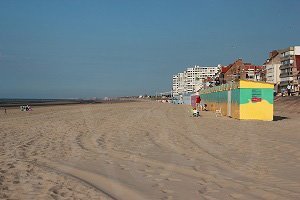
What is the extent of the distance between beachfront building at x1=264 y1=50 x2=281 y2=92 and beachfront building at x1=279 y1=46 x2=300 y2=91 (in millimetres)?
3803

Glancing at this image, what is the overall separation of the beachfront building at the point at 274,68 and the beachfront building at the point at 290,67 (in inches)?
150

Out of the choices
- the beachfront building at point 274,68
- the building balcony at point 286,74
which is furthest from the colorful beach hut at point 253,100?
the beachfront building at point 274,68

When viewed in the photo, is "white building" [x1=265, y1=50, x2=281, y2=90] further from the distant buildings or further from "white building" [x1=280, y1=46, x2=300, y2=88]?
"white building" [x1=280, y1=46, x2=300, y2=88]

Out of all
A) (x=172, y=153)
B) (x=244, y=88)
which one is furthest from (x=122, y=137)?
(x=244, y=88)

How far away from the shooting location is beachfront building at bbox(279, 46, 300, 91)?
8156 centimetres

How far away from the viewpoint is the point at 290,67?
8381cm

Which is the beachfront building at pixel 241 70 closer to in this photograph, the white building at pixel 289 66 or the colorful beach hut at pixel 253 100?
the white building at pixel 289 66

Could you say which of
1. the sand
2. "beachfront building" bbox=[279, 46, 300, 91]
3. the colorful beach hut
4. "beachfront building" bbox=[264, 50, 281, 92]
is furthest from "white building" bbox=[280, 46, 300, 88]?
the sand

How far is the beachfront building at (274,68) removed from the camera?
310 feet

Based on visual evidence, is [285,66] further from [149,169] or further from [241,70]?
[149,169]

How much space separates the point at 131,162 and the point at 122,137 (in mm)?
5159

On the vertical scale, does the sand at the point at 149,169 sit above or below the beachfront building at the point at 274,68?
below

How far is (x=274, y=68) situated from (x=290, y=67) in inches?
434

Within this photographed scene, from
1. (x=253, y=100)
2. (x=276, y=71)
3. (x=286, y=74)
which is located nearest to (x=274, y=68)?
(x=276, y=71)
